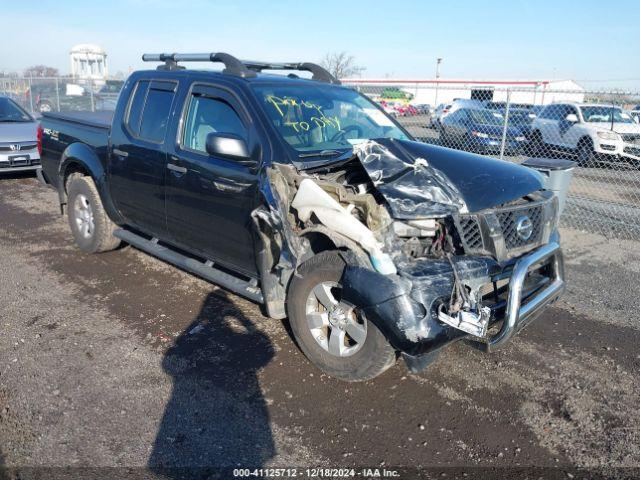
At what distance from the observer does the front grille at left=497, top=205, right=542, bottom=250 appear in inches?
136

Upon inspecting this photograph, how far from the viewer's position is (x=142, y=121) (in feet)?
16.6

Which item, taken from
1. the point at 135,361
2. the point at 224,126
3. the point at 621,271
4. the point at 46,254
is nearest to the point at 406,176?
the point at 224,126

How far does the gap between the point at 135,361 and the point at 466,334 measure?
2.31 metres

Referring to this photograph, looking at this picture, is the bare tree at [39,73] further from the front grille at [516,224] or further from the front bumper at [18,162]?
the front grille at [516,224]

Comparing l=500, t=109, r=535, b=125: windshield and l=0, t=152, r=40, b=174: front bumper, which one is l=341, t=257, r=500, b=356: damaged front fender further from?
l=500, t=109, r=535, b=125: windshield

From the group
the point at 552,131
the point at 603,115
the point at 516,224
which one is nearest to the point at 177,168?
the point at 516,224

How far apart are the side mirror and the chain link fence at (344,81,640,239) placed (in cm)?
601

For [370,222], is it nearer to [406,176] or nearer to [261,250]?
[406,176]

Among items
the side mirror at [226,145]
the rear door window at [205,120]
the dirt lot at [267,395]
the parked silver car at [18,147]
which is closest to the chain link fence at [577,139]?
the parked silver car at [18,147]

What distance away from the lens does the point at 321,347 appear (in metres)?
3.58

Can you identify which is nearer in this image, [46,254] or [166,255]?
[166,255]

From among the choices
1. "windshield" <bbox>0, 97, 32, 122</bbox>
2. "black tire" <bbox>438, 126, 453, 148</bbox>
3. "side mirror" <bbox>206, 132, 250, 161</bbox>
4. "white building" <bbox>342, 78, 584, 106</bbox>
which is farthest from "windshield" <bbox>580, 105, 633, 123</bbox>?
"windshield" <bbox>0, 97, 32, 122</bbox>

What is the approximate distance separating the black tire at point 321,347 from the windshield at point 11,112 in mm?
9620

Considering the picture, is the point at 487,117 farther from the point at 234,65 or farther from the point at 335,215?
the point at 335,215
